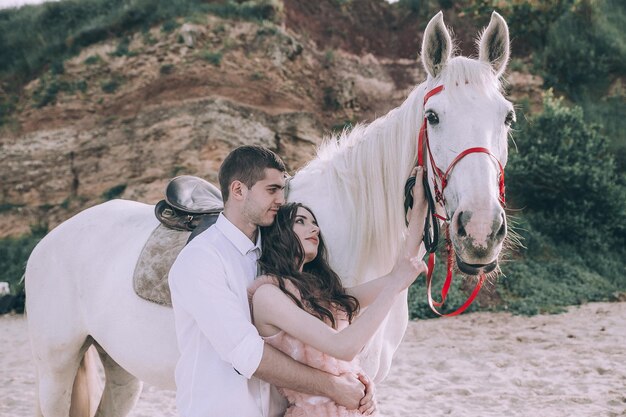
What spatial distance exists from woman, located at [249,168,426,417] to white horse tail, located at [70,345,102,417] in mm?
1758

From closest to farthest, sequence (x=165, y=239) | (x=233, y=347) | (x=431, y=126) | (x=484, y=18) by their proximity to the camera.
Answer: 1. (x=233, y=347)
2. (x=431, y=126)
3. (x=165, y=239)
4. (x=484, y=18)

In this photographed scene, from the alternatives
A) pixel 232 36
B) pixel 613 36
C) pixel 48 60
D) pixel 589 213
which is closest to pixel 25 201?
pixel 48 60

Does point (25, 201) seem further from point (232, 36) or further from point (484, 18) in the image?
point (484, 18)

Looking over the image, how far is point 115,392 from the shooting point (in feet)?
11.4

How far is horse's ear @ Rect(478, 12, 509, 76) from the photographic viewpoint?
244cm

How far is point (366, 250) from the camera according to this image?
8.19 feet

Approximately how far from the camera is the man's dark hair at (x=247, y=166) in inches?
80.0

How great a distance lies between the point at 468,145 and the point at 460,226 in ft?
1.00

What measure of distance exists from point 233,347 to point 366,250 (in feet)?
2.85

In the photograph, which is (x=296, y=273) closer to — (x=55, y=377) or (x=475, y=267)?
(x=475, y=267)

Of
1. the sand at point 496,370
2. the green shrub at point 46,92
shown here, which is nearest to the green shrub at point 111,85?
the green shrub at point 46,92

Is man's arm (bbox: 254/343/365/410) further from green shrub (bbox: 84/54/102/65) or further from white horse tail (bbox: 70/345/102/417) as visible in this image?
green shrub (bbox: 84/54/102/65)

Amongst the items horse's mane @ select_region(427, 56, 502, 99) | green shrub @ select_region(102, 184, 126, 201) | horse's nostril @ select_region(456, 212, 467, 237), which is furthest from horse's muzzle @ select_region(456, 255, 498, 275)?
green shrub @ select_region(102, 184, 126, 201)

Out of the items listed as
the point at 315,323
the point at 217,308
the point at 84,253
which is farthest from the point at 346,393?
the point at 84,253
